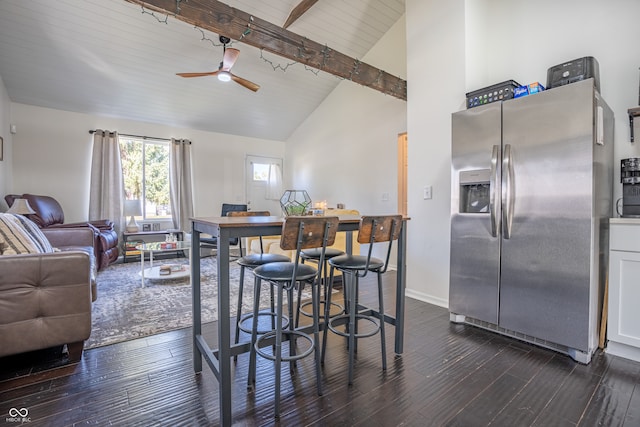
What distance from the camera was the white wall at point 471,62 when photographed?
2305 millimetres

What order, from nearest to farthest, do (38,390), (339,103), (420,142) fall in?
(38,390)
(420,142)
(339,103)

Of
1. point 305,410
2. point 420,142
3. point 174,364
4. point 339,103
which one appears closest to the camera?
point 305,410

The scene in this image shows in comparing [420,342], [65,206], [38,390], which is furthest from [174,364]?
[65,206]

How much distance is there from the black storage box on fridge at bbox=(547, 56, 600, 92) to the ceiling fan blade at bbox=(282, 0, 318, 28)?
9.57ft

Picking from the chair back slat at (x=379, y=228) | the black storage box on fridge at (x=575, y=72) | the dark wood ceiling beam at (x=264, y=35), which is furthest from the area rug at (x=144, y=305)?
the black storage box on fridge at (x=575, y=72)

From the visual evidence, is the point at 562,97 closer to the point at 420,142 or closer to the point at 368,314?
the point at 420,142

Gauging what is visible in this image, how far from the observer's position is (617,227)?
2014mm

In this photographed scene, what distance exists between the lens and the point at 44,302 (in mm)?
1793

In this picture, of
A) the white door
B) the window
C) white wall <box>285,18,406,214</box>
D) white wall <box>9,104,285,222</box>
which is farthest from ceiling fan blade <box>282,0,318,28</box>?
the window

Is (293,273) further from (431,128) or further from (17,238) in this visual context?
(431,128)

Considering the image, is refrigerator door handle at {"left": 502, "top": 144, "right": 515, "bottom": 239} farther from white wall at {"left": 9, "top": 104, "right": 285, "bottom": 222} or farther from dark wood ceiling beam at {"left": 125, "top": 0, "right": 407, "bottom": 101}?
white wall at {"left": 9, "top": 104, "right": 285, "bottom": 222}

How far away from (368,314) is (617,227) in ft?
5.84

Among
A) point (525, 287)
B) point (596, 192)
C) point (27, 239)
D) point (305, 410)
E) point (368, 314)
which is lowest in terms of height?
point (305, 410)

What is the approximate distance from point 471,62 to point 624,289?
86.3 inches
